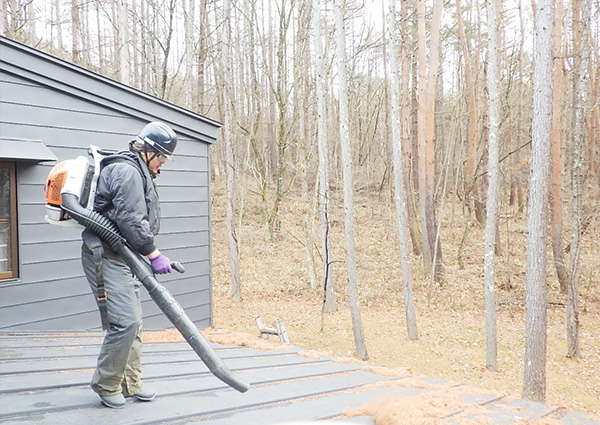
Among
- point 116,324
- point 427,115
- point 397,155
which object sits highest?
point 427,115

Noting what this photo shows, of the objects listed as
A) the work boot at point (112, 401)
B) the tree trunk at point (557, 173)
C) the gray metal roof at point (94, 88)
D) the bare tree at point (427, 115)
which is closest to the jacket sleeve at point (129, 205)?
the work boot at point (112, 401)

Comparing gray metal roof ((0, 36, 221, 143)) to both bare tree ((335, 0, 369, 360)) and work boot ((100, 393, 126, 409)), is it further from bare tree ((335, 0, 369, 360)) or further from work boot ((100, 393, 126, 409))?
work boot ((100, 393, 126, 409))

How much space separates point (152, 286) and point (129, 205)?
1.77ft

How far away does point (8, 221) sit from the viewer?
6.03 m

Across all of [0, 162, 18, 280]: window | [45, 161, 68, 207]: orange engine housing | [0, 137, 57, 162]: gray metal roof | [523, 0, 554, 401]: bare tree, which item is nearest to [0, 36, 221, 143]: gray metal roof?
[0, 137, 57, 162]: gray metal roof

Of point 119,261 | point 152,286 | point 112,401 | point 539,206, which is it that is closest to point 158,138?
point 119,261

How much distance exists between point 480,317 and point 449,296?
154cm

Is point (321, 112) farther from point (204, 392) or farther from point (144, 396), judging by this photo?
point (144, 396)

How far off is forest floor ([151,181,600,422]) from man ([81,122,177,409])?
5.43m

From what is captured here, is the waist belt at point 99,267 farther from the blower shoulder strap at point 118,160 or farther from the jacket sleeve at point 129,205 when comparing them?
the blower shoulder strap at point 118,160

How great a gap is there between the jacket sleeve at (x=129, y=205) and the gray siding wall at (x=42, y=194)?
4.04 metres

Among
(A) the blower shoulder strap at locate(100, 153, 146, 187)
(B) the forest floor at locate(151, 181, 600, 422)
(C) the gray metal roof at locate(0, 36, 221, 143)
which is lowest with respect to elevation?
(B) the forest floor at locate(151, 181, 600, 422)

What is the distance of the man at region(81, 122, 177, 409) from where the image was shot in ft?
9.58

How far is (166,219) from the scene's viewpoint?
806 centimetres
